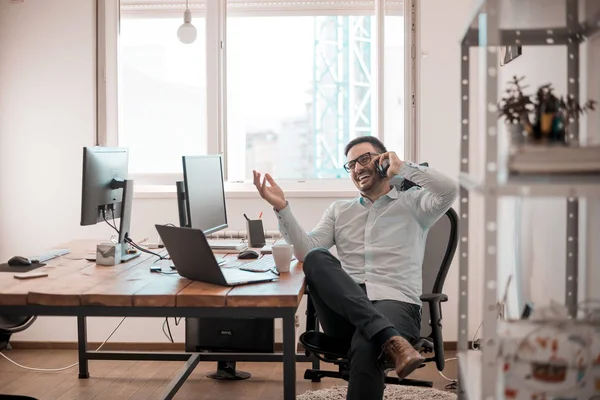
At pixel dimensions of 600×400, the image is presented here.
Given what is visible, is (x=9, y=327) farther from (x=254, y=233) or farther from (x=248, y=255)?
(x=254, y=233)

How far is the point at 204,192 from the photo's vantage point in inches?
130

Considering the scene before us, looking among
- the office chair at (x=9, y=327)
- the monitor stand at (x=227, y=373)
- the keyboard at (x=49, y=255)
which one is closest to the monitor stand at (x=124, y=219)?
the keyboard at (x=49, y=255)

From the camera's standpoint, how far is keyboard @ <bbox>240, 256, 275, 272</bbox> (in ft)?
9.29

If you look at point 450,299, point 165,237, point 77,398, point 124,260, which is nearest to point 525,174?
point 165,237

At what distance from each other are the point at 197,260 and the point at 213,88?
7.15 feet

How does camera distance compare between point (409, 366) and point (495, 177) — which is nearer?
point (495, 177)

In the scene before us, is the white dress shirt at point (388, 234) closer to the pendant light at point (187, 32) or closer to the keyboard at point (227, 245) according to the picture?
the keyboard at point (227, 245)

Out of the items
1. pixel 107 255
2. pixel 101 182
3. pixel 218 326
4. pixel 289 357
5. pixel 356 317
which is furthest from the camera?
pixel 218 326

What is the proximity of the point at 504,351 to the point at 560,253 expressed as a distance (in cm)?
108

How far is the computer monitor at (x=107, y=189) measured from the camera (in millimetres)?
3029

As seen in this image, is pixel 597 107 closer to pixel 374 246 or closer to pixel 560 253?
pixel 560 253

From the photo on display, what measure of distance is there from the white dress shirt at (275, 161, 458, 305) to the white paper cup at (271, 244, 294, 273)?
0.37 metres

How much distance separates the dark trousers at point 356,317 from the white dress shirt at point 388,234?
135 millimetres

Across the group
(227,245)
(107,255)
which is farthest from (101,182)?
(227,245)
